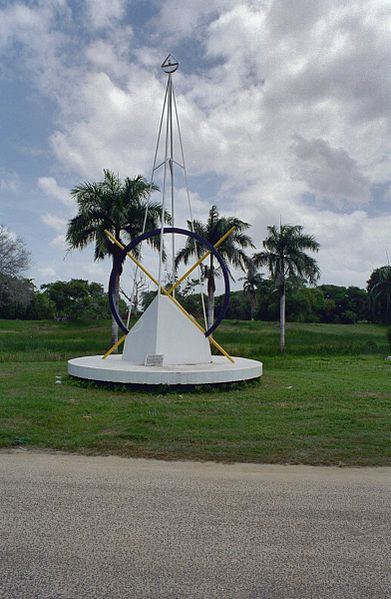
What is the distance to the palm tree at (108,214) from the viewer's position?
21938 mm

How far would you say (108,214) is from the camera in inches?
859

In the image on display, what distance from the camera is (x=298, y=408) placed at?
894 cm

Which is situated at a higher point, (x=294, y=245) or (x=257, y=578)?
(x=294, y=245)

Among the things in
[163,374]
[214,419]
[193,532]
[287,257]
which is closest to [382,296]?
[287,257]

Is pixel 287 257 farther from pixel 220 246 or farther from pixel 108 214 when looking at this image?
pixel 108 214

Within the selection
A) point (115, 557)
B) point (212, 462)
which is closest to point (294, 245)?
point (212, 462)

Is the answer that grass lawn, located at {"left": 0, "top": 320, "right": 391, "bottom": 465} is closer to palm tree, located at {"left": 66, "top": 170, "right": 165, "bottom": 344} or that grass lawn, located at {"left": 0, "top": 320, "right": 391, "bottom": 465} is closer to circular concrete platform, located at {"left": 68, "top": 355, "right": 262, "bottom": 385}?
circular concrete platform, located at {"left": 68, "top": 355, "right": 262, "bottom": 385}

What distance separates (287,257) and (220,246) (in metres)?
4.84

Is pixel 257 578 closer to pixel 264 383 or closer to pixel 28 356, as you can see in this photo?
pixel 264 383

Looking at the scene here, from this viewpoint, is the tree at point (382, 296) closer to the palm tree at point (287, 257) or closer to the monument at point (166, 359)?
the palm tree at point (287, 257)

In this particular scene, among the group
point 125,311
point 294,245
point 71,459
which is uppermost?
point 294,245

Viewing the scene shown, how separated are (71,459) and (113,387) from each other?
5294 mm

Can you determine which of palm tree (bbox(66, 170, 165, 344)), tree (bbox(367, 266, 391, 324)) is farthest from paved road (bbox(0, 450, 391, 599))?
tree (bbox(367, 266, 391, 324))

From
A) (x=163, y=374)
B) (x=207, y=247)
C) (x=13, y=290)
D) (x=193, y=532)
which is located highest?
(x=13, y=290)
